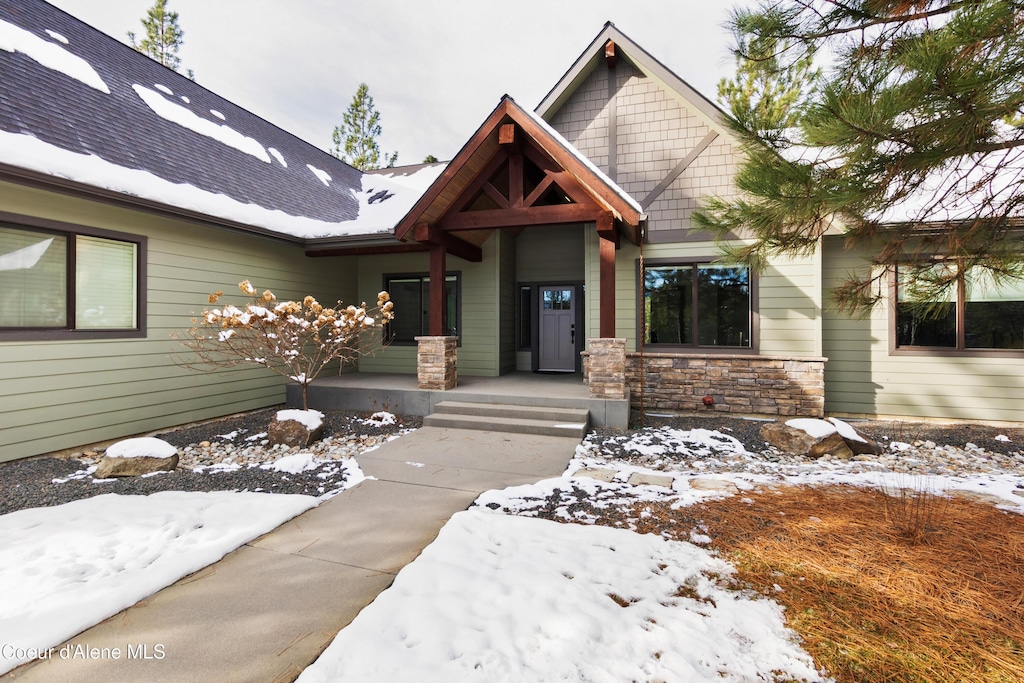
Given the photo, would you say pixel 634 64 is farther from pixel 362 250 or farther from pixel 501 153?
pixel 362 250

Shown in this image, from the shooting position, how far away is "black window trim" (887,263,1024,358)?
6.35 metres

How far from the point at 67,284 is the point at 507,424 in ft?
17.4

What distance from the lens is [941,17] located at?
272 centimetres

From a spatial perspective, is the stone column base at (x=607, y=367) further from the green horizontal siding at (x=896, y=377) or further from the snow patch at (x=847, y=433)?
the green horizontal siding at (x=896, y=377)

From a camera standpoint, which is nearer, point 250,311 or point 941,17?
point 941,17

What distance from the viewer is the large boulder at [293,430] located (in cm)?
518

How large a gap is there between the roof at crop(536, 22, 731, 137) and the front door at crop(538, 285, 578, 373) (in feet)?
11.9

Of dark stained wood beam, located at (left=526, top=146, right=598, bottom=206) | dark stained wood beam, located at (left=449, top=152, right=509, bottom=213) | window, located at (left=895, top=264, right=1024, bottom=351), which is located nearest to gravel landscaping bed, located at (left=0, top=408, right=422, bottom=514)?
dark stained wood beam, located at (left=449, top=152, right=509, bottom=213)

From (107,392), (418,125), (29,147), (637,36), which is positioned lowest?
(107,392)

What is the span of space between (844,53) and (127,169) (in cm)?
742

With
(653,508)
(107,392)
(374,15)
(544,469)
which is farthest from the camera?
(374,15)

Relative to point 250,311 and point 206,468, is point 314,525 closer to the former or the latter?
point 206,468

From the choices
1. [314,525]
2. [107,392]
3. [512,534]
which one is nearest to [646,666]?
[512,534]

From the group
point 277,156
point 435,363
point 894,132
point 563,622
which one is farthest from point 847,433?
point 277,156
